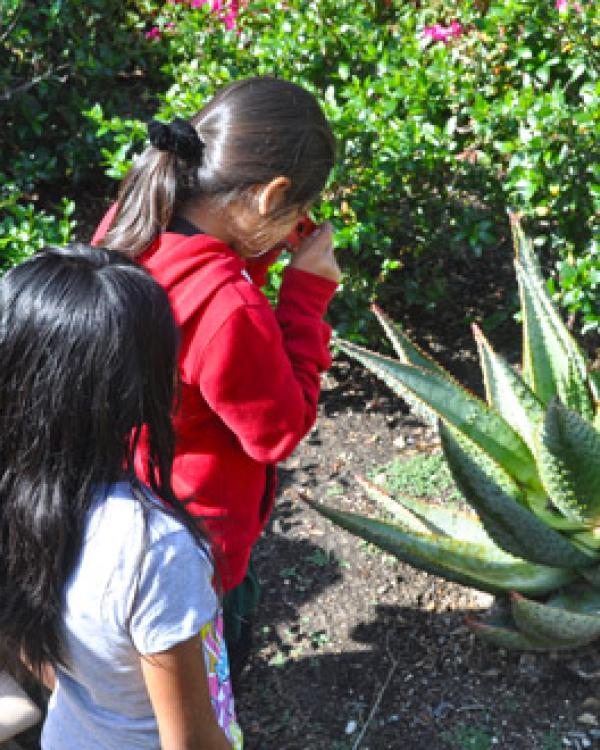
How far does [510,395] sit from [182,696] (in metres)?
1.48

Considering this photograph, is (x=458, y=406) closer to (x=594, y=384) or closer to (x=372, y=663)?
(x=594, y=384)

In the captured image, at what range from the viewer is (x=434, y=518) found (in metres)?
2.79

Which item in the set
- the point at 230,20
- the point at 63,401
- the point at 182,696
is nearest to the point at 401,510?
the point at 182,696

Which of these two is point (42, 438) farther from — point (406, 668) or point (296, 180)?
point (406, 668)

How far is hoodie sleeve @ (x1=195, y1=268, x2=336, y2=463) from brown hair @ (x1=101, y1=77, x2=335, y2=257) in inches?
10.2

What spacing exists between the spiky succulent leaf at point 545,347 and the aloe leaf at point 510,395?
0.08 metres

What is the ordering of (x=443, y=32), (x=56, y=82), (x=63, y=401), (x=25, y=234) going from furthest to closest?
1. (x=56, y=82)
2. (x=443, y=32)
3. (x=25, y=234)
4. (x=63, y=401)

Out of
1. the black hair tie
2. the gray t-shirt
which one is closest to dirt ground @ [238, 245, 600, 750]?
the gray t-shirt

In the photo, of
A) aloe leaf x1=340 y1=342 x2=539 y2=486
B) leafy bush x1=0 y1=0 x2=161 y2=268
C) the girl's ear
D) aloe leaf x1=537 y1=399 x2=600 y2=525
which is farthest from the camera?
leafy bush x1=0 y1=0 x2=161 y2=268

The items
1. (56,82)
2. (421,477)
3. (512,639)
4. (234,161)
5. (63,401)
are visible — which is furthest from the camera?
(56,82)

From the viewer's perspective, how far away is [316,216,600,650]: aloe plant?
2.33 m

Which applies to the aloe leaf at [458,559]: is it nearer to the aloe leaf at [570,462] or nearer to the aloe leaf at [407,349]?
the aloe leaf at [570,462]

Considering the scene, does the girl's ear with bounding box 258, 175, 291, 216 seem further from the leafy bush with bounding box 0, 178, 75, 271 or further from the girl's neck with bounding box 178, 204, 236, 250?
the leafy bush with bounding box 0, 178, 75, 271

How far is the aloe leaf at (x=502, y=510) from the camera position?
227 cm
